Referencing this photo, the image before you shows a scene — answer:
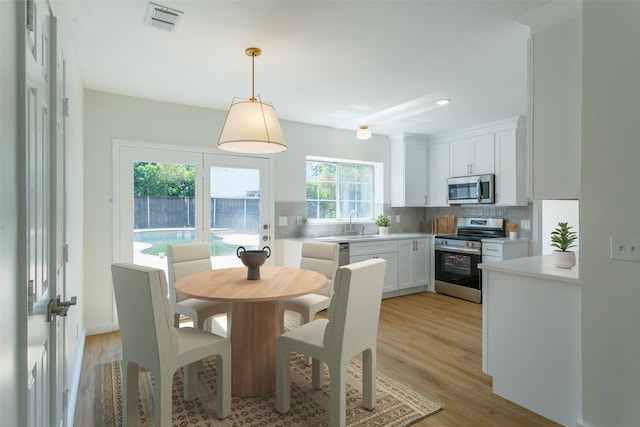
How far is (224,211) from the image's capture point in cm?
426

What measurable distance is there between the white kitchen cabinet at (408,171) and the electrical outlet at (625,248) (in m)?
3.75

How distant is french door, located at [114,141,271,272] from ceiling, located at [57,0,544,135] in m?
0.65

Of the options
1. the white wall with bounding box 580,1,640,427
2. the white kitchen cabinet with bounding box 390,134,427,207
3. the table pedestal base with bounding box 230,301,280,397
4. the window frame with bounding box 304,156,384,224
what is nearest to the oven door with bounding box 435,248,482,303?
the white kitchen cabinet with bounding box 390,134,427,207

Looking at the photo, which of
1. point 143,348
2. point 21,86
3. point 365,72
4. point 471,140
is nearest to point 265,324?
point 143,348

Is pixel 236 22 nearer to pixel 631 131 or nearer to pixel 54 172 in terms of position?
pixel 54 172

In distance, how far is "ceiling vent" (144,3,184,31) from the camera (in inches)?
84.1

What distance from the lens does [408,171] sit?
5555 mm

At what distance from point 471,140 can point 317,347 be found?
4182mm

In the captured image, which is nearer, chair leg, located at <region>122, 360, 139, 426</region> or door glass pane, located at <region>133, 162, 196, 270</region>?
chair leg, located at <region>122, 360, 139, 426</region>

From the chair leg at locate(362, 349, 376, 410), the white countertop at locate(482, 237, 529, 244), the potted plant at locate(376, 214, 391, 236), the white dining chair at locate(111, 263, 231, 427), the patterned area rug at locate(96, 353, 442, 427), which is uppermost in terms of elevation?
the potted plant at locate(376, 214, 391, 236)

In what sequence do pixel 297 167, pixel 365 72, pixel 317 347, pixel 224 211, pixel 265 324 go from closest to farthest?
pixel 317 347 → pixel 265 324 → pixel 365 72 → pixel 224 211 → pixel 297 167

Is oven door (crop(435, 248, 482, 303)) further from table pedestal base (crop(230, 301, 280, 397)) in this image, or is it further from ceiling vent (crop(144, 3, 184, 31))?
ceiling vent (crop(144, 3, 184, 31))

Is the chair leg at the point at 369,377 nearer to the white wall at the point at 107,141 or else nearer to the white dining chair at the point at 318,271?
the white dining chair at the point at 318,271

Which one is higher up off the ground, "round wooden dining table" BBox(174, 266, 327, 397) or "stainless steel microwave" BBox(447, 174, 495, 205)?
"stainless steel microwave" BBox(447, 174, 495, 205)
